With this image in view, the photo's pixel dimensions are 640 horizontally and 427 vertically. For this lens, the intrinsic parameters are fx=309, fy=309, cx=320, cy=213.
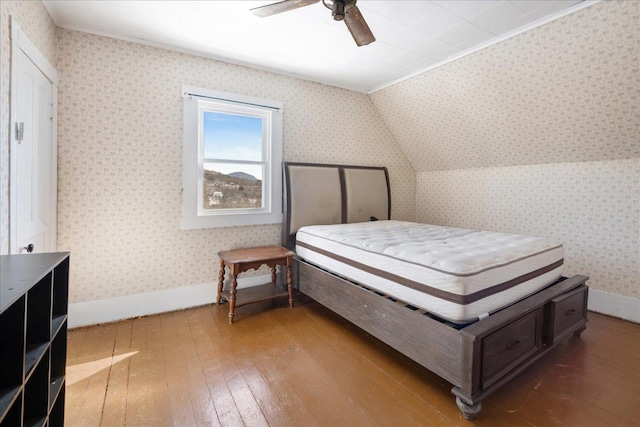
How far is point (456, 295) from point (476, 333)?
0.21 m

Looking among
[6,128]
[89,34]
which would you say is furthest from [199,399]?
[89,34]

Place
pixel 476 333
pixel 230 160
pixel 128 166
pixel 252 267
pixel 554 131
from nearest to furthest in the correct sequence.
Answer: pixel 476 333, pixel 128 166, pixel 252 267, pixel 554 131, pixel 230 160

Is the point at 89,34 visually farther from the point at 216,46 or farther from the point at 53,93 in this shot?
the point at 216,46

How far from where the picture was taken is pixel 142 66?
288 centimetres

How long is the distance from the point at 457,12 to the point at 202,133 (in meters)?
2.55

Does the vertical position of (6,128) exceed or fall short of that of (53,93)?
it falls short

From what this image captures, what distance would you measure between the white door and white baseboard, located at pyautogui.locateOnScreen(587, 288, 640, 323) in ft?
15.9

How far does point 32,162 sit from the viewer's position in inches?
86.1

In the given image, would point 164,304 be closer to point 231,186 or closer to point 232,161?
point 231,186

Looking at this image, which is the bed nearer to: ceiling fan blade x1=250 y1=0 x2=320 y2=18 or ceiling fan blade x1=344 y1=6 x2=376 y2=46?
ceiling fan blade x1=344 y1=6 x2=376 y2=46

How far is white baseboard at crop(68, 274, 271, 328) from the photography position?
273 cm

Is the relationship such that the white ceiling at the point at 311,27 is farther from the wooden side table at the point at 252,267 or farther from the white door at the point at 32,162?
the wooden side table at the point at 252,267

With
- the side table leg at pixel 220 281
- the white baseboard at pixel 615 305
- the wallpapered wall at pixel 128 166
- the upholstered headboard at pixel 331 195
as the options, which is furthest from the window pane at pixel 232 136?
the white baseboard at pixel 615 305

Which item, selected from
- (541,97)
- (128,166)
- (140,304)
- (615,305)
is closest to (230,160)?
(128,166)
